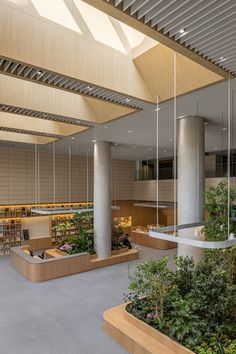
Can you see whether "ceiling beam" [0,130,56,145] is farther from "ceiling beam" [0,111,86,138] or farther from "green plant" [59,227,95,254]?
"green plant" [59,227,95,254]

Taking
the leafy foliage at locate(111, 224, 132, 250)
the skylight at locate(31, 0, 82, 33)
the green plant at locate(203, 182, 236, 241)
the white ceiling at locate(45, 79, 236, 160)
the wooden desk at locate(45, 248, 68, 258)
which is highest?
the skylight at locate(31, 0, 82, 33)

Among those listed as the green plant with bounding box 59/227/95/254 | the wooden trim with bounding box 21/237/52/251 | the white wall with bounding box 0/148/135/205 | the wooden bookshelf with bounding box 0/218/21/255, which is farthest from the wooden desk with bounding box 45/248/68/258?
the white wall with bounding box 0/148/135/205

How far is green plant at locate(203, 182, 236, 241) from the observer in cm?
543

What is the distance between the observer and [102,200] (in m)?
11.3

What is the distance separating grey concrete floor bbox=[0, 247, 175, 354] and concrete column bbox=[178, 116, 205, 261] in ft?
9.68

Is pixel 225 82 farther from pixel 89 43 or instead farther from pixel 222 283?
pixel 222 283

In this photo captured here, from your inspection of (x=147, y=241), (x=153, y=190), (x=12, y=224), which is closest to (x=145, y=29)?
(x=12, y=224)

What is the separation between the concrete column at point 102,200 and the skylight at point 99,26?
5.81 meters

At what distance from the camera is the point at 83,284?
886 cm

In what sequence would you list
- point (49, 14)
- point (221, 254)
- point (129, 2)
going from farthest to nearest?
1. point (221, 254)
2. point (49, 14)
3. point (129, 2)

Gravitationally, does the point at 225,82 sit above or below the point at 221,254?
above

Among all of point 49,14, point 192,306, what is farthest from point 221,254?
point 49,14

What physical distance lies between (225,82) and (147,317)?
16.9 ft

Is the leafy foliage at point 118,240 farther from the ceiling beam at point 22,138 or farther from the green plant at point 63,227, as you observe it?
the ceiling beam at point 22,138
